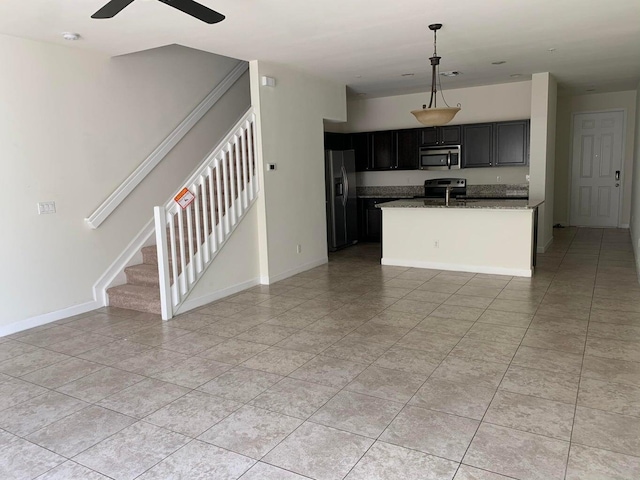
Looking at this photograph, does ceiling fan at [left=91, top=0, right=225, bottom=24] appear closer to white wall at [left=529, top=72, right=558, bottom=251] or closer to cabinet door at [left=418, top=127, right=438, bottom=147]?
white wall at [left=529, top=72, right=558, bottom=251]

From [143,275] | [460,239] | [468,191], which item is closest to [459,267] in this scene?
[460,239]

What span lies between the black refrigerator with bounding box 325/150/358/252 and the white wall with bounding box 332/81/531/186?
0.86 m

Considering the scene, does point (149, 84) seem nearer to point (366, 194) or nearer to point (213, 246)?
point (213, 246)

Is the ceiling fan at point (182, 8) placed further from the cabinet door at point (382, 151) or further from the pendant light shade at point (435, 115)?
the cabinet door at point (382, 151)

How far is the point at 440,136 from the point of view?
8289 millimetres

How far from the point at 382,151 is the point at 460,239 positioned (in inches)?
121

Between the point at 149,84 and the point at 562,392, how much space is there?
17.0 feet

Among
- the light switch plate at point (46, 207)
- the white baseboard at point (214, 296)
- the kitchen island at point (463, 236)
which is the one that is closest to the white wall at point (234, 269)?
the white baseboard at point (214, 296)

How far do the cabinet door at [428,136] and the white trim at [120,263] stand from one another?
4940 millimetres

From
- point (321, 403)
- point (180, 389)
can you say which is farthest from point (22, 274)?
point (321, 403)

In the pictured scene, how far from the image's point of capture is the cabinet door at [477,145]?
7914 mm

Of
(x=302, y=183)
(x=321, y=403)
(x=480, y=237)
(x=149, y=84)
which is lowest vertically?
(x=321, y=403)

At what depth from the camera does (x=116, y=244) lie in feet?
17.4

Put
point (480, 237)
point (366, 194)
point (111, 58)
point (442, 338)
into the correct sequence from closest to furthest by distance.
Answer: point (442, 338) → point (111, 58) → point (480, 237) → point (366, 194)
